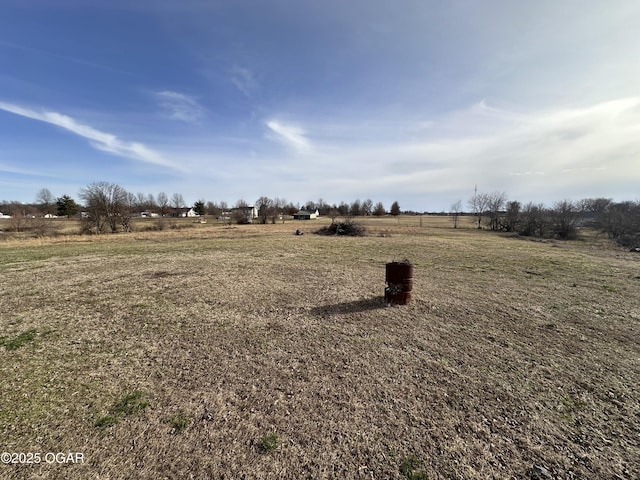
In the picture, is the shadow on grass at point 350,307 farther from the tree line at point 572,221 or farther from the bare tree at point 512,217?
the bare tree at point 512,217

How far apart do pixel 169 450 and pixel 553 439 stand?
406 cm

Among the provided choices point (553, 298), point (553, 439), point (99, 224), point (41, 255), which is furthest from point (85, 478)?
point (99, 224)

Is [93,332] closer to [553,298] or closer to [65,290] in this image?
[65,290]

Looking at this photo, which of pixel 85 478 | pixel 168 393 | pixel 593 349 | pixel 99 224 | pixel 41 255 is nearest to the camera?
pixel 85 478

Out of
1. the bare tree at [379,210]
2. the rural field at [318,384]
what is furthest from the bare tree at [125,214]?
the bare tree at [379,210]

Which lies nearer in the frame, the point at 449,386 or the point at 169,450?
the point at 169,450

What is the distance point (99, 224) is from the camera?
Result: 102 feet

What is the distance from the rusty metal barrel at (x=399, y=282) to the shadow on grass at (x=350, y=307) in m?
0.32

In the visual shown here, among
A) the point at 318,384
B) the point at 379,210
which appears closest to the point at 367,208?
the point at 379,210

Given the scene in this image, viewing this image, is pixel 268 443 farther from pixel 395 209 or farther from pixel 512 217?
pixel 395 209

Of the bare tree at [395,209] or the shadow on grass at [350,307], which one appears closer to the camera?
the shadow on grass at [350,307]

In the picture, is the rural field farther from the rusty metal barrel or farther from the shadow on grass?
the rusty metal barrel

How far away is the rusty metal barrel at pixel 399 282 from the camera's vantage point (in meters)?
6.52

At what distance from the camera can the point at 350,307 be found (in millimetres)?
6605
